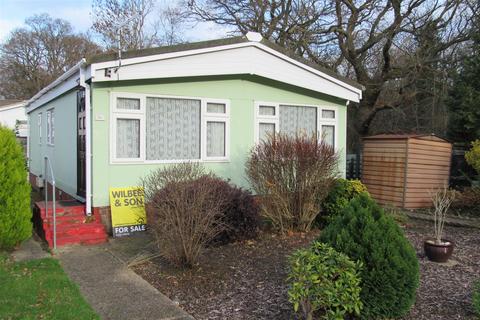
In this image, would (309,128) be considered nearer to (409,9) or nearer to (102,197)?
(102,197)

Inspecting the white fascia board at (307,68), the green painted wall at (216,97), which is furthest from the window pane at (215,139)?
the white fascia board at (307,68)

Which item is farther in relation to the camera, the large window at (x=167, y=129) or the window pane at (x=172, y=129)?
the window pane at (x=172, y=129)

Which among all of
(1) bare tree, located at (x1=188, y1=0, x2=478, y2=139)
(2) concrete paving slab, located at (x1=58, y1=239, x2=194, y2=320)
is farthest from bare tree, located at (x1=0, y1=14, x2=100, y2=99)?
(2) concrete paving slab, located at (x1=58, y1=239, x2=194, y2=320)

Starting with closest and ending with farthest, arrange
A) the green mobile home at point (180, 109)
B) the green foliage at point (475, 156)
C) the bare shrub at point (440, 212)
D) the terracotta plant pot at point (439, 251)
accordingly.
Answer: the terracotta plant pot at point (439, 251) < the bare shrub at point (440, 212) < the green mobile home at point (180, 109) < the green foliage at point (475, 156)

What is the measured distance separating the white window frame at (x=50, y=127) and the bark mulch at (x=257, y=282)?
21.8 ft

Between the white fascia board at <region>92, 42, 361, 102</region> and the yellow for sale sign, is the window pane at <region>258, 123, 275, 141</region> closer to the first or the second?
the white fascia board at <region>92, 42, 361, 102</region>

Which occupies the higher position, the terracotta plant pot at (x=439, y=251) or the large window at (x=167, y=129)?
the large window at (x=167, y=129)

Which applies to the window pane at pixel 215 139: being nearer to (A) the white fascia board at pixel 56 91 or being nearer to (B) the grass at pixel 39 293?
(A) the white fascia board at pixel 56 91

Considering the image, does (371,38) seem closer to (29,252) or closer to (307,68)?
(307,68)

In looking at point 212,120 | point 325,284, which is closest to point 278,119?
point 212,120

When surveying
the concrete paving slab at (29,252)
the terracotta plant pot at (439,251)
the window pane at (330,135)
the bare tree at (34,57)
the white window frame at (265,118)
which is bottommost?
the concrete paving slab at (29,252)

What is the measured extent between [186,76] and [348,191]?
3745 mm

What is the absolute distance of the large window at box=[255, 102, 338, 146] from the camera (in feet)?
31.6

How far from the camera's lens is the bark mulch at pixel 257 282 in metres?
4.32
